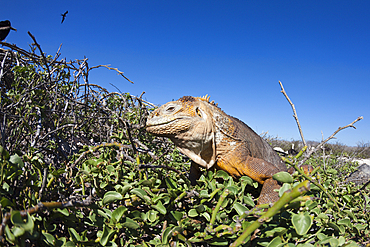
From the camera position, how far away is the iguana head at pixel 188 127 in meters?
2.48

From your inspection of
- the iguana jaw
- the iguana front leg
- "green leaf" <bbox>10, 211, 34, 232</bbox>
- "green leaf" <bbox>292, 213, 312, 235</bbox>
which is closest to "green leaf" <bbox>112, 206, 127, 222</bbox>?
"green leaf" <bbox>10, 211, 34, 232</bbox>

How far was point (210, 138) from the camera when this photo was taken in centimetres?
268

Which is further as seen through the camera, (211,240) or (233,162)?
(233,162)

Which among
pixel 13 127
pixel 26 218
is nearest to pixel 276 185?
pixel 26 218

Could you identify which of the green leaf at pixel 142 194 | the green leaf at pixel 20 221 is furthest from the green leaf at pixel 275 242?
the green leaf at pixel 20 221

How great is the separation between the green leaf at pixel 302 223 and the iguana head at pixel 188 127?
154 cm

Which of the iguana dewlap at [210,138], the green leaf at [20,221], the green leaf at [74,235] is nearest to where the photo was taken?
the green leaf at [20,221]

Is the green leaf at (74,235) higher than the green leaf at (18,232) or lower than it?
lower

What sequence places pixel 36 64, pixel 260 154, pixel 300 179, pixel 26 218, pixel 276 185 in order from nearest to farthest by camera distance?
pixel 26 218, pixel 300 179, pixel 276 185, pixel 36 64, pixel 260 154

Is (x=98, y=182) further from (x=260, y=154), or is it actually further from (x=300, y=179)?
(x=260, y=154)

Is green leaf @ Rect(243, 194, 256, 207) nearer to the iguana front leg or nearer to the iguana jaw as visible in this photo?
the iguana front leg

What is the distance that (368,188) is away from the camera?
2191 millimetres

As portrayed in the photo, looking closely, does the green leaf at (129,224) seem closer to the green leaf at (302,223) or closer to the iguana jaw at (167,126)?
the green leaf at (302,223)

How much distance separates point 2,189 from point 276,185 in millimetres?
2238
